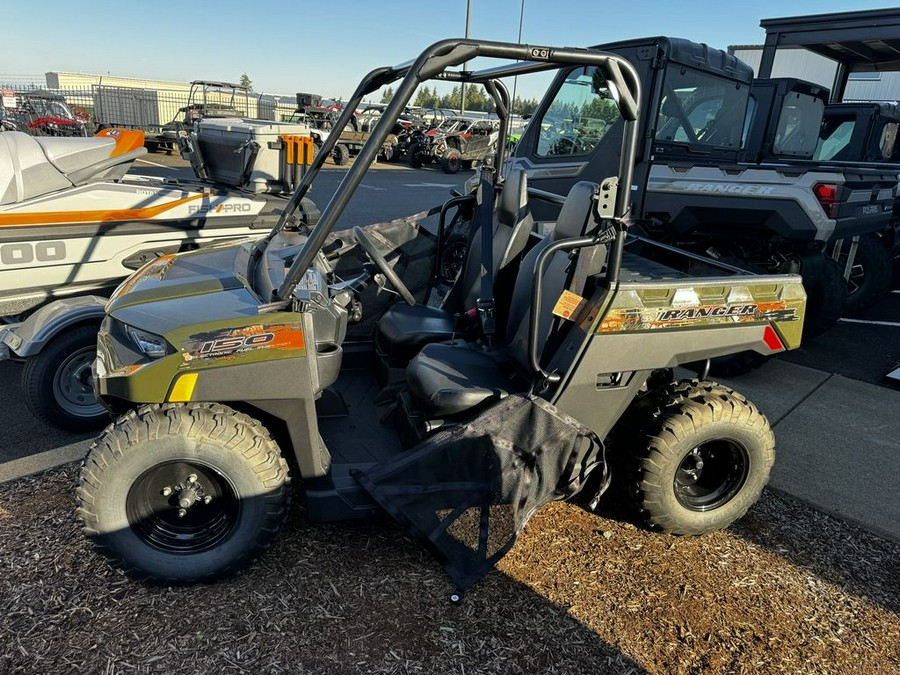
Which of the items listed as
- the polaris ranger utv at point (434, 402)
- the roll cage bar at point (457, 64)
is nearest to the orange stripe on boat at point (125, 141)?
the polaris ranger utv at point (434, 402)

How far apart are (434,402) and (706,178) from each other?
→ 3779mm

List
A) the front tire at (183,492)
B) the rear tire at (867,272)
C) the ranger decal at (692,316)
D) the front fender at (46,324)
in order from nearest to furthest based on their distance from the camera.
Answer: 1. the front tire at (183,492)
2. the ranger decal at (692,316)
3. the front fender at (46,324)
4. the rear tire at (867,272)

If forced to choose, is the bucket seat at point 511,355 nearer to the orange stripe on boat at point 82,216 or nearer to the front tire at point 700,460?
the front tire at point 700,460

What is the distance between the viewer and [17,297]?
413 centimetres

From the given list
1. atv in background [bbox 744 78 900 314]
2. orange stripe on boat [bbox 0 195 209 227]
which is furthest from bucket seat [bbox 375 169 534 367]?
atv in background [bbox 744 78 900 314]

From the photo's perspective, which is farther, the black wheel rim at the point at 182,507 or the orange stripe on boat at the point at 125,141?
the orange stripe on boat at the point at 125,141

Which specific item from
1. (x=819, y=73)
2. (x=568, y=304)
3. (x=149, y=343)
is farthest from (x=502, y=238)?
(x=819, y=73)

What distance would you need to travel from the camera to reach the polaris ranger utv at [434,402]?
92.8 inches

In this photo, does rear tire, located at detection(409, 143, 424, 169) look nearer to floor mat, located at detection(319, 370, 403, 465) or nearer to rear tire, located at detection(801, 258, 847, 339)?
rear tire, located at detection(801, 258, 847, 339)

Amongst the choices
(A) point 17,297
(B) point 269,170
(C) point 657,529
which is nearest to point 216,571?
(C) point 657,529

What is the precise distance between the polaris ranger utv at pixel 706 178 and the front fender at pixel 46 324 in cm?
299

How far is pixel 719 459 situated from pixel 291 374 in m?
2.02

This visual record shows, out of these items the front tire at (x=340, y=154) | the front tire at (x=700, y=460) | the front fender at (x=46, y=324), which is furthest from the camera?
the front tire at (x=340, y=154)

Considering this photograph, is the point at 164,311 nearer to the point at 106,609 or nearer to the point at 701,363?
the point at 106,609
